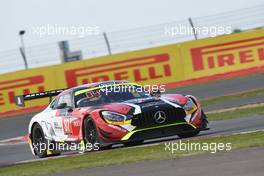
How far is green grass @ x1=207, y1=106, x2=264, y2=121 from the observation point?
1773cm

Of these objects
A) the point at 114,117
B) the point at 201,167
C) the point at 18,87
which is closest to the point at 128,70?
the point at 18,87

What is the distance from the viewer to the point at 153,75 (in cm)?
2708

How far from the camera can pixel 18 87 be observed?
26234 millimetres

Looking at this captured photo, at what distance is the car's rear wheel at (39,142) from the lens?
47.8ft

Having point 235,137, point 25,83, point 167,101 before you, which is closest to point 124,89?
point 167,101

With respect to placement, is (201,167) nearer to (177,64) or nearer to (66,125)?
(66,125)

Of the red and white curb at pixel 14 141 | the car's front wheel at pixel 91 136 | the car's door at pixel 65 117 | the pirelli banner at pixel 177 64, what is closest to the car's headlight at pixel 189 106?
the car's front wheel at pixel 91 136

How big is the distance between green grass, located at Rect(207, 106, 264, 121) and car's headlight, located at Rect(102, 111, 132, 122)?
16.9 ft

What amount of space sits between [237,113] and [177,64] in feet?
28.5

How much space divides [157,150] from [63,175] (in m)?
1.87

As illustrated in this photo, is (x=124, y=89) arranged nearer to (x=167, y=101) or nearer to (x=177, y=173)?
(x=167, y=101)

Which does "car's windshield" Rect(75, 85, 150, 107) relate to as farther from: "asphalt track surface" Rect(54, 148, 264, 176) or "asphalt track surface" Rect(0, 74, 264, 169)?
"asphalt track surface" Rect(54, 148, 264, 176)

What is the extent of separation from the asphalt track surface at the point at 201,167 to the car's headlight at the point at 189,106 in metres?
3.30

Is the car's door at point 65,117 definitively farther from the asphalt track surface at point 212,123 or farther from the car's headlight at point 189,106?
the car's headlight at point 189,106
